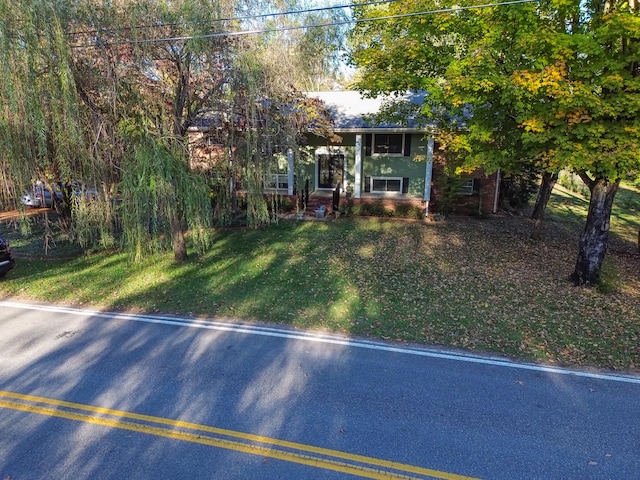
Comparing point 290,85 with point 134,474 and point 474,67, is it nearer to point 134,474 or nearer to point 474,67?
point 474,67

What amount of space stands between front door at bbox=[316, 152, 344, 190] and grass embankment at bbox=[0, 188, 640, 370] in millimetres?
5282

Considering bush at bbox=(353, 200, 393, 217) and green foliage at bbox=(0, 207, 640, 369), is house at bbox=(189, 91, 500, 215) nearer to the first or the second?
bush at bbox=(353, 200, 393, 217)

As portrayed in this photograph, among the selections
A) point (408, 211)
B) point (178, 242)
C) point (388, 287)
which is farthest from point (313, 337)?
point (408, 211)

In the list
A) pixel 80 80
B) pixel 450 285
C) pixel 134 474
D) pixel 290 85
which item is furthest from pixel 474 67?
pixel 134 474

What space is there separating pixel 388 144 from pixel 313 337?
13562 mm

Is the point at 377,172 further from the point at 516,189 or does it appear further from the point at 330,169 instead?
the point at 516,189

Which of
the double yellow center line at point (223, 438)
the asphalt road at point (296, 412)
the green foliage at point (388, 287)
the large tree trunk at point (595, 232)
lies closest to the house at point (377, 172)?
the green foliage at point (388, 287)

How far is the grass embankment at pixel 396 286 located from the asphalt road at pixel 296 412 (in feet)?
3.55

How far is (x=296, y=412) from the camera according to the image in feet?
16.5

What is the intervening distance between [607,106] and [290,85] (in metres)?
6.88

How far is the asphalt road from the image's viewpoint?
163 inches

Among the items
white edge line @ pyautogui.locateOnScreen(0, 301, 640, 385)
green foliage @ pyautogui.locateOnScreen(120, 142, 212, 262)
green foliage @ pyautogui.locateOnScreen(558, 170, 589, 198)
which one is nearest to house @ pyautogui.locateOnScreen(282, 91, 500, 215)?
green foliage @ pyautogui.locateOnScreen(120, 142, 212, 262)

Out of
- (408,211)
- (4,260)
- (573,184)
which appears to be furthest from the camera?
(573,184)

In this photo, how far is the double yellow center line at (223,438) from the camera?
4082 millimetres
